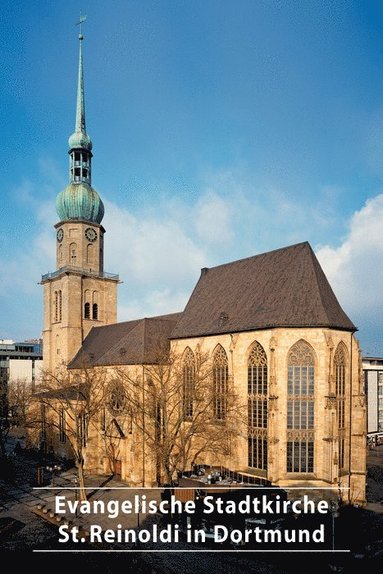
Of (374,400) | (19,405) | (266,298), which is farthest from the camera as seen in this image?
(374,400)

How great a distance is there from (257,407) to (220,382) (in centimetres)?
478

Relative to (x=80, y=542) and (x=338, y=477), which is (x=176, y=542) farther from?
(x=338, y=477)

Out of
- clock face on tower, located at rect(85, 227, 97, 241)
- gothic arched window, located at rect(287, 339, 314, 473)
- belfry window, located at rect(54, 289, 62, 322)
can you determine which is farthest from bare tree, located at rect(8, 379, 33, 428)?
gothic arched window, located at rect(287, 339, 314, 473)

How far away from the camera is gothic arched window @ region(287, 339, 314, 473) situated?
3441cm

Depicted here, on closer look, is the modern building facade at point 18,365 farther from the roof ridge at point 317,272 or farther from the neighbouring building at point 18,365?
Answer: the roof ridge at point 317,272

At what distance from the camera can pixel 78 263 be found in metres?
58.0

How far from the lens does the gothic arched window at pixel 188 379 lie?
134 ft

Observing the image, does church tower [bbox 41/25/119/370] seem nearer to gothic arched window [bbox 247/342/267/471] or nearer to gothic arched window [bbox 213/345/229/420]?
gothic arched window [bbox 213/345/229/420]

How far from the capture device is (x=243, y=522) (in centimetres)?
2978

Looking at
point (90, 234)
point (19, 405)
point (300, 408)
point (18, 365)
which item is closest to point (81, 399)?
point (19, 405)

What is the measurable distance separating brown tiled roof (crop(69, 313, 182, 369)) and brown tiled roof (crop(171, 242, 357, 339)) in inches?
86.2

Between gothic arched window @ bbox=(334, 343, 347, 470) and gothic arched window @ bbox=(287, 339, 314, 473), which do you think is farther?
gothic arched window @ bbox=(334, 343, 347, 470)

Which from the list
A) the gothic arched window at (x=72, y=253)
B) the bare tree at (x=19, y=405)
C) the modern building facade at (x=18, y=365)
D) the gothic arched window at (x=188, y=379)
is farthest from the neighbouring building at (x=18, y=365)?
the gothic arched window at (x=188, y=379)

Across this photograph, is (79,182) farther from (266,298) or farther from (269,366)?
(269,366)
